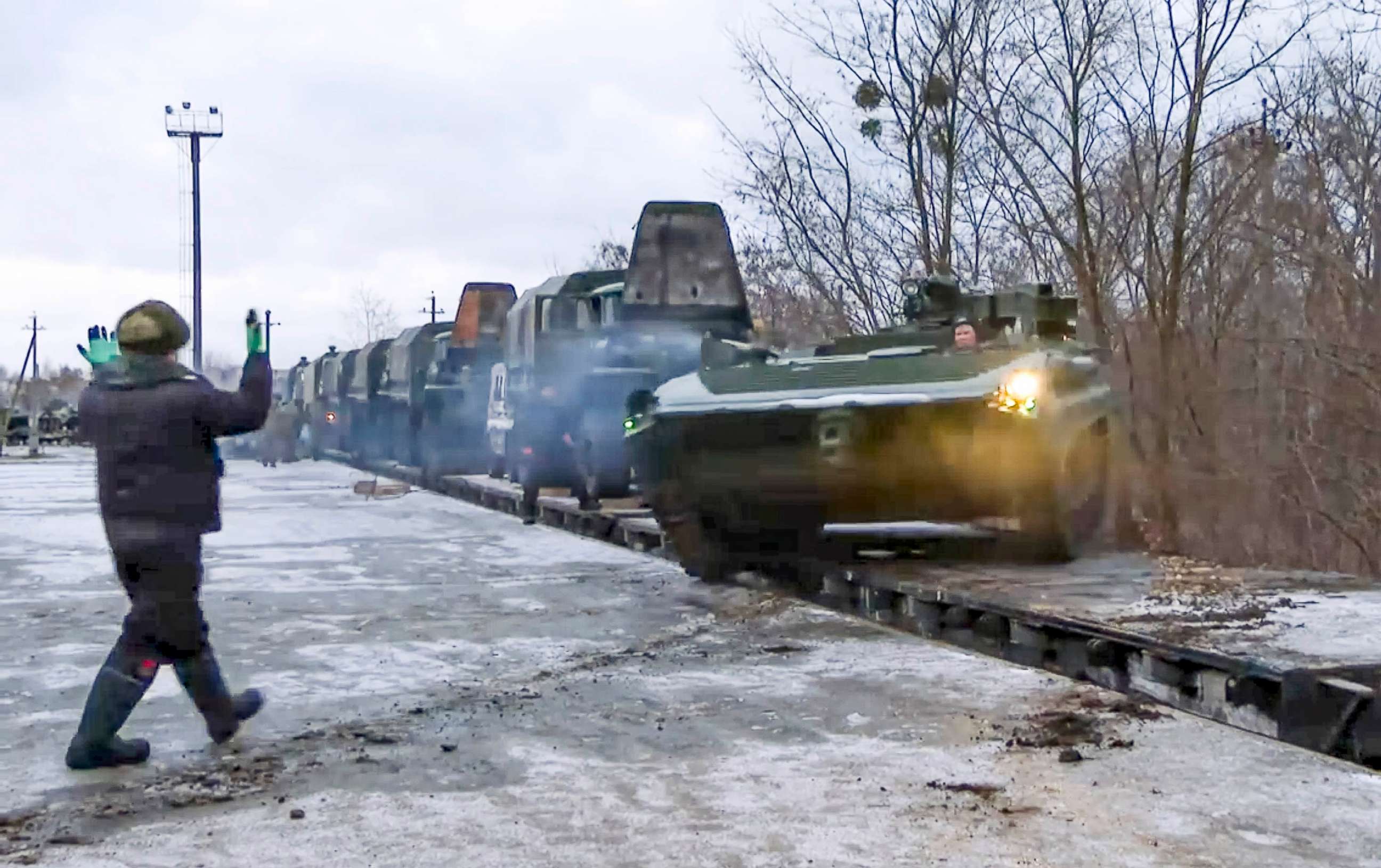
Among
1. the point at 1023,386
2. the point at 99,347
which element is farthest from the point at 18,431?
the point at 99,347

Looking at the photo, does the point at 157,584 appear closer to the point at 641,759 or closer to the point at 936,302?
the point at 641,759

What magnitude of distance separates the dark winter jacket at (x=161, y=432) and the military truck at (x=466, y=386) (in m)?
18.5

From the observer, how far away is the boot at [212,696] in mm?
5438

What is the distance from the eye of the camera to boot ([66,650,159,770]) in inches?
204

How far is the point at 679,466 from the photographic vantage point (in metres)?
9.88

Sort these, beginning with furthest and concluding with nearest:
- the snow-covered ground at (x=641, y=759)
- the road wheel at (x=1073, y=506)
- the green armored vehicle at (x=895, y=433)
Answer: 1. the road wheel at (x=1073, y=506)
2. the green armored vehicle at (x=895, y=433)
3. the snow-covered ground at (x=641, y=759)

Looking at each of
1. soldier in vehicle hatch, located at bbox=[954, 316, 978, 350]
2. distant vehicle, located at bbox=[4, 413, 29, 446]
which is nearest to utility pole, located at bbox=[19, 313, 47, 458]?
distant vehicle, located at bbox=[4, 413, 29, 446]

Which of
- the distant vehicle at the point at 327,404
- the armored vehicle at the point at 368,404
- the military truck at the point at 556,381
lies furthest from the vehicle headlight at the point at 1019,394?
the distant vehicle at the point at 327,404

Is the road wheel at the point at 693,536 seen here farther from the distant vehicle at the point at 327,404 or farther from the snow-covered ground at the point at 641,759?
the distant vehicle at the point at 327,404

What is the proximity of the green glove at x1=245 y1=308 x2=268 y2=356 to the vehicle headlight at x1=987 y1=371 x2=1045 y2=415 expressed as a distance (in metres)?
4.16

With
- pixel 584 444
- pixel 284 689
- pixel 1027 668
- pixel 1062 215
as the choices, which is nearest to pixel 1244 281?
pixel 1062 215

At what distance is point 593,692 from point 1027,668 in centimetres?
171

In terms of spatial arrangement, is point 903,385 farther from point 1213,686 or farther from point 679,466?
point 1213,686

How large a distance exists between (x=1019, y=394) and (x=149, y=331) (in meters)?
4.60
